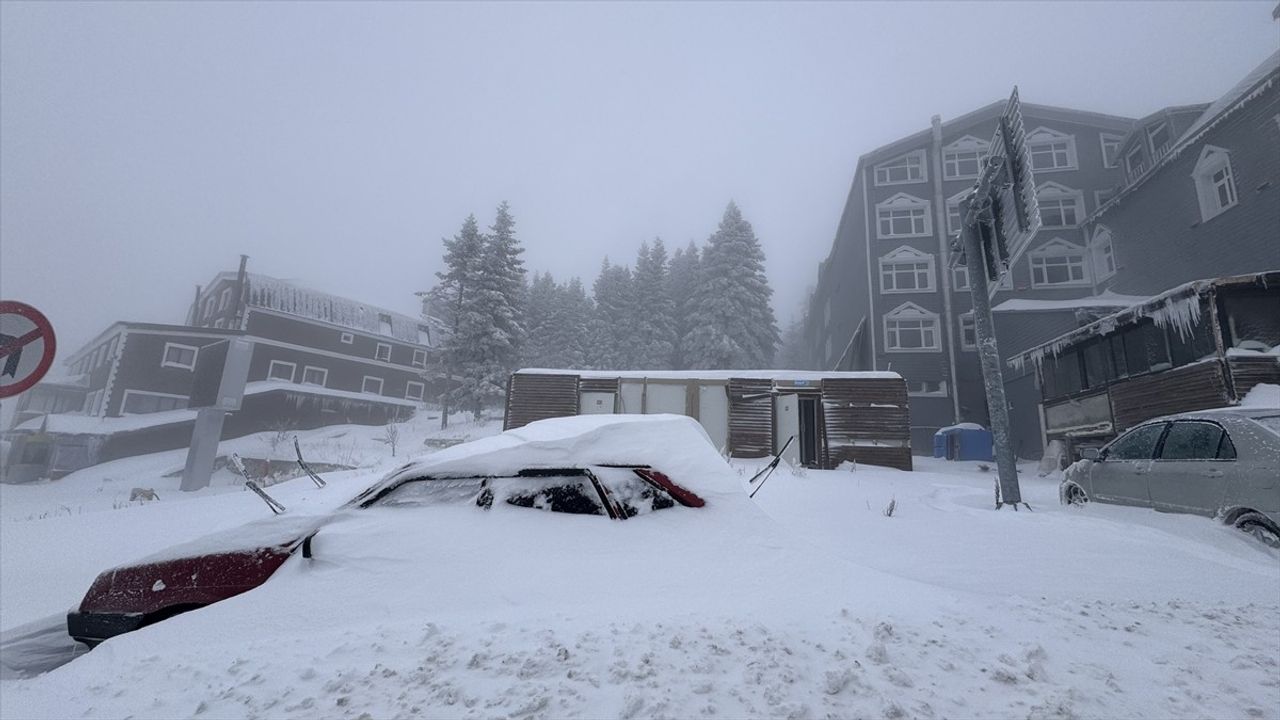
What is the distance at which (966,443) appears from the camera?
21.6m

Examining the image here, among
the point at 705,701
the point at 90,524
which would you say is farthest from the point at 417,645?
the point at 90,524

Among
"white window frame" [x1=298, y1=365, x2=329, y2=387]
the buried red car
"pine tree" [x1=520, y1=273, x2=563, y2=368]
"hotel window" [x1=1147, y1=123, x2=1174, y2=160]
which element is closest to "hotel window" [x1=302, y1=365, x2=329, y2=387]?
"white window frame" [x1=298, y1=365, x2=329, y2=387]

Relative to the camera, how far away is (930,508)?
761 cm

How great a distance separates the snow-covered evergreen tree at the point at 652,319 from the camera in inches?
1453

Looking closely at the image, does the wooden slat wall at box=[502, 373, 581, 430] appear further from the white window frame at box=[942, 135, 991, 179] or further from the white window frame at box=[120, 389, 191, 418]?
the white window frame at box=[942, 135, 991, 179]

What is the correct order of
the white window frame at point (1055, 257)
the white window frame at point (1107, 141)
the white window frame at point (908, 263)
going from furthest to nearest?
the white window frame at point (908, 263), the white window frame at point (1107, 141), the white window frame at point (1055, 257)

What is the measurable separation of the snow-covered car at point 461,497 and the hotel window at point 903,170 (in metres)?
31.6

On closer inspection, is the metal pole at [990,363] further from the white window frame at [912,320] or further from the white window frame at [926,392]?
the white window frame at [912,320]

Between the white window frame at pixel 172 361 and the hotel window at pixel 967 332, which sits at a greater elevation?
the hotel window at pixel 967 332

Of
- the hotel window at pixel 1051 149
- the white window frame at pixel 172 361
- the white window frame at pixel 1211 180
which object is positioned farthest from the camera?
the white window frame at pixel 172 361

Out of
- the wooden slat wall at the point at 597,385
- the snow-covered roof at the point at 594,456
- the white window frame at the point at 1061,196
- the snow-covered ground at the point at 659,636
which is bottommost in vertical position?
the snow-covered ground at the point at 659,636

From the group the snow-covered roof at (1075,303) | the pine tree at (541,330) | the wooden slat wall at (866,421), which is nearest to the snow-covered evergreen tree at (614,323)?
the pine tree at (541,330)

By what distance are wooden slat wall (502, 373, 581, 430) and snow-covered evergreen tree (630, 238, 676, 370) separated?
16357 millimetres

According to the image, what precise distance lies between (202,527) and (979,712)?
8.81 meters
